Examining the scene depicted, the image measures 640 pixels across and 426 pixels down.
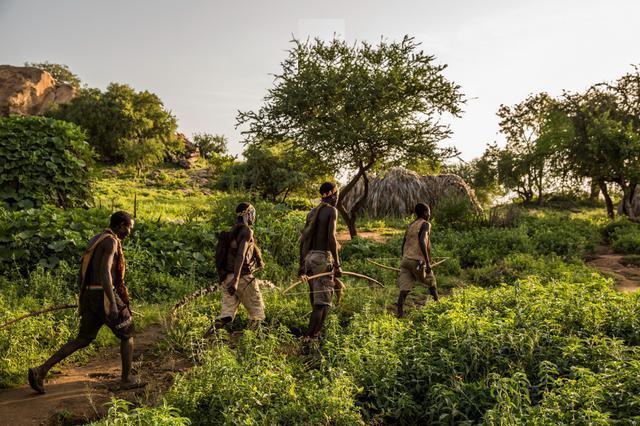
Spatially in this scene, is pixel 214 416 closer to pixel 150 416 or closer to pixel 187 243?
pixel 150 416

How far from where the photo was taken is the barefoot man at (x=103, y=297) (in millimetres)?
5340

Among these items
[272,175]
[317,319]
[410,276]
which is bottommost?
[317,319]

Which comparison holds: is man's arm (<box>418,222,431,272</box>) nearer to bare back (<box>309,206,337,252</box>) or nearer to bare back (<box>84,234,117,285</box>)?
bare back (<box>309,206,337,252</box>)

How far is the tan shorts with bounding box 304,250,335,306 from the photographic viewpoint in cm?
635

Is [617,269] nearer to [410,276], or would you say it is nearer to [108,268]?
[410,276]

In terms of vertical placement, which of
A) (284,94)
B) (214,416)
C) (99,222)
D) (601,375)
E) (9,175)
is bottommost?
(214,416)

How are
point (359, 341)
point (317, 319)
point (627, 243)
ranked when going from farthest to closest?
point (627, 243) → point (317, 319) → point (359, 341)

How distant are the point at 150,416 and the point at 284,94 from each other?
14483mm

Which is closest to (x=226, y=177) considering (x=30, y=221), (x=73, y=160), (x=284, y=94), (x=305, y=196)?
(x=305, y=196)

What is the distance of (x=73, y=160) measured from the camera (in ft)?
41.2

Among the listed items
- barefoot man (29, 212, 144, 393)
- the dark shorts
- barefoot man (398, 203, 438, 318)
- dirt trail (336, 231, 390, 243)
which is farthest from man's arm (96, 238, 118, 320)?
dirt trail (336, 231, 390, 243)

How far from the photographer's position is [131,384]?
18.5 feet

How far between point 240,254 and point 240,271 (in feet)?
0.74

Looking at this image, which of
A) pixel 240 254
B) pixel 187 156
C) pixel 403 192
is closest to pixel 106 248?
pixel 240 254
